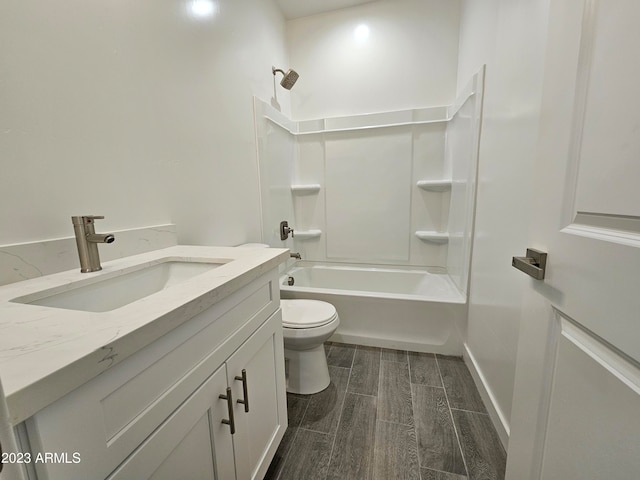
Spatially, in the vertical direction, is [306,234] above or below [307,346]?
above

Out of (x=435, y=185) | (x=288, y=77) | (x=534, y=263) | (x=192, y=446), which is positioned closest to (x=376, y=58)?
(x=288, y=77)

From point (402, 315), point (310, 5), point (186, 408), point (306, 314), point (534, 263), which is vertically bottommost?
point (402, 315)

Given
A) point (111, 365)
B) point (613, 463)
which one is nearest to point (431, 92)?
point (613, 463)

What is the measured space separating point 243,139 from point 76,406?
5.55 ft

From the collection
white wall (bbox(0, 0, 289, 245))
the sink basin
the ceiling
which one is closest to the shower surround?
white wall (bbox(0, 0, 289, 245))

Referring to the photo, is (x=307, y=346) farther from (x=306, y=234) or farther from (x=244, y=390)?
(x=306, y=234)

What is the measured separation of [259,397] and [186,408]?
1.26 feet

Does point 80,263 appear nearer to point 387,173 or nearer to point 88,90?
point 88,90

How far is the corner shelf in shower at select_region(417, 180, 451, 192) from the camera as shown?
2295mm

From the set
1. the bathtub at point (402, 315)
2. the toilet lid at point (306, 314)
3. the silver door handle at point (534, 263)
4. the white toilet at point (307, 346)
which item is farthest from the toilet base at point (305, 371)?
the silver door handle at point (534, 263)

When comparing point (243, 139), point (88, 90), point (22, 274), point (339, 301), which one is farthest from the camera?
point (339, 301)

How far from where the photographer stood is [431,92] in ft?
7.63

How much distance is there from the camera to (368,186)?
257 centimetres

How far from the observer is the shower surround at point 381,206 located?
1.91 m
